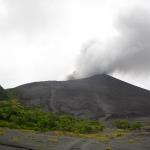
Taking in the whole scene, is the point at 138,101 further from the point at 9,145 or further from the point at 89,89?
the point at 9,145

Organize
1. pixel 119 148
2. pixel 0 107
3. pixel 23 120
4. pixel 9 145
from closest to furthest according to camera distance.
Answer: pixel 9 145 → pixel 119 148 → pixel 23 120 → pixel 0 107

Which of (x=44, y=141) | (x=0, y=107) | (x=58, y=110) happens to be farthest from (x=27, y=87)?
(x=44, y=141)

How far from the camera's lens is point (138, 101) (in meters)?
111

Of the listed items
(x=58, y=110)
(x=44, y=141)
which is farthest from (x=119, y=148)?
(x=58, y=110)

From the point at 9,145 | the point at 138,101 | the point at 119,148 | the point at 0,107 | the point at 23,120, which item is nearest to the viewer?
the point at 9,145

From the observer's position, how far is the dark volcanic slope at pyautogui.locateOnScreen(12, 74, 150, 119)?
3792 inches

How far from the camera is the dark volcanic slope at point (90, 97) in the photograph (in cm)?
9631

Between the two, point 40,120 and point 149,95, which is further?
point 149,95

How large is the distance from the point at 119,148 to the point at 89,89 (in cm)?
8939

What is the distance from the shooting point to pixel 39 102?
318 ft

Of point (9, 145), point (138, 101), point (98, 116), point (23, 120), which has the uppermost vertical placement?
point (138, 101)

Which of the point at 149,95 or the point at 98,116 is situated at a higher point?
the point at 149,95

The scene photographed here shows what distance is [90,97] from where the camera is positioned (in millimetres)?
108062

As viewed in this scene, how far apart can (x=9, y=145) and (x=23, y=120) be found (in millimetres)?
18125
